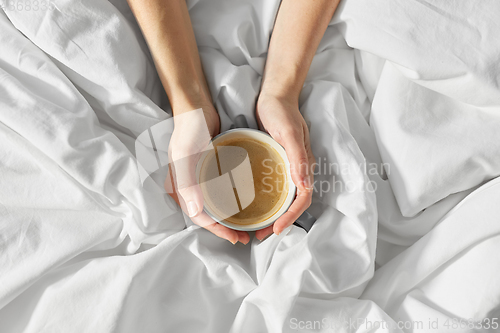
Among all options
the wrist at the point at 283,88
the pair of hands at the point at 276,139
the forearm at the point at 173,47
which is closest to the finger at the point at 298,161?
the pair of hands at the point at 276,139

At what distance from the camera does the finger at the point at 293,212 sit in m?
0.63

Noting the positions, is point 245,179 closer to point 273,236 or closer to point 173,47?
point 273,236

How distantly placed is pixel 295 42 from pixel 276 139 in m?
0.21

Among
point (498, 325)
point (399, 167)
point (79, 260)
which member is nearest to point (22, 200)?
point (79, 260)

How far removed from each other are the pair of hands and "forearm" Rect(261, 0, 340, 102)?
0.11ft

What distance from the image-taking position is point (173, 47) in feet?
2.26

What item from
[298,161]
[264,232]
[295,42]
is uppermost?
[295,42]

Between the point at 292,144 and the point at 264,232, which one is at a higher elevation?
the point at 292,144

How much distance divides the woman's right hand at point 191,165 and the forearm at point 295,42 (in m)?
0.16

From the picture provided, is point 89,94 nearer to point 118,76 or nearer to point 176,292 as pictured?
point 118,76

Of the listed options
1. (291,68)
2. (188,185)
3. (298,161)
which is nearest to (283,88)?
(291,68)

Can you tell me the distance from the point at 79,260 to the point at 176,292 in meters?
0.20

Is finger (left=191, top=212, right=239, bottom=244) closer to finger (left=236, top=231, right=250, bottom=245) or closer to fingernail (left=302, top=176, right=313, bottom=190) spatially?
finger (left=236, top=231, right=250, bottom=245)

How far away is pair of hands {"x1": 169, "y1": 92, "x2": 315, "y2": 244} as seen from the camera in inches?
24.9
